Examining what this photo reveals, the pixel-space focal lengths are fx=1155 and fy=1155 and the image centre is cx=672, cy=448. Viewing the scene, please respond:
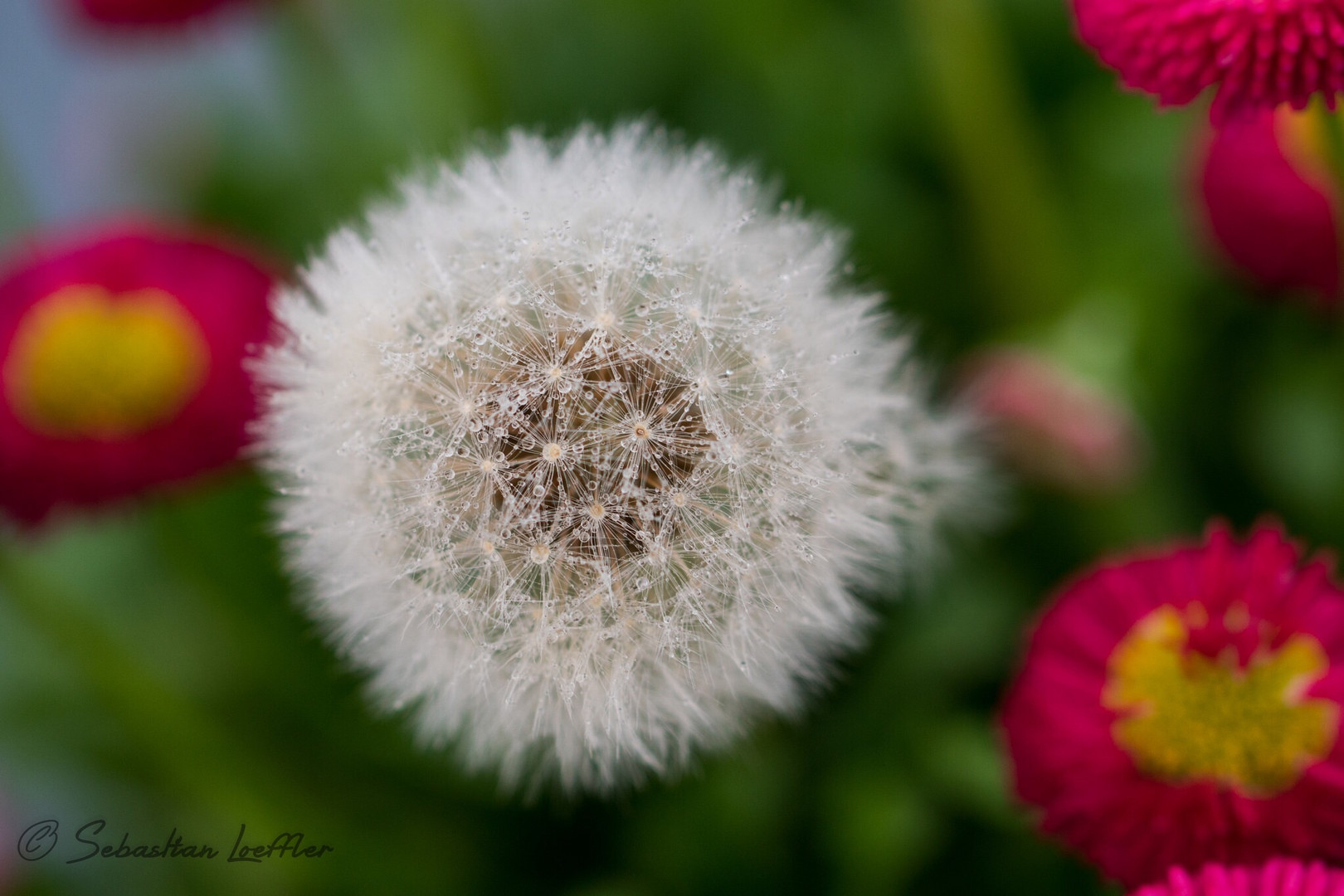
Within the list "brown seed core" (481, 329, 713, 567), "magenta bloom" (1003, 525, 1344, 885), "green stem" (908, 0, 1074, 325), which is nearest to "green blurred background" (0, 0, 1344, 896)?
"green stem" (908, 0, 1074, 325)

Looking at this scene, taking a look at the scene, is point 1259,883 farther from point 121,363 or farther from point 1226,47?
point 121,363

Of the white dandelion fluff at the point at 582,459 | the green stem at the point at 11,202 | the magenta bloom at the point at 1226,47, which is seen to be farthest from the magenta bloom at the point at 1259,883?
the green stem at the point at 11,202

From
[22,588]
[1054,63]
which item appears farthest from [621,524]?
[1054,63]

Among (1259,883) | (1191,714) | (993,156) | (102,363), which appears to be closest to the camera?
(1259,883)

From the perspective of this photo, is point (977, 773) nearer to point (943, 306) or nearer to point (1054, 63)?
point (943, 306)

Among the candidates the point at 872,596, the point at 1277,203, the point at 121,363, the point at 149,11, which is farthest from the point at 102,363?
the point at 1277,203

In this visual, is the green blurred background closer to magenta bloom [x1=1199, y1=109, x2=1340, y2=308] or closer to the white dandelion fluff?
magenta bloom [x1=1199, y1=109, x2=1340, y2=308]
